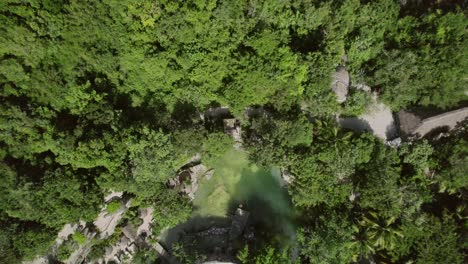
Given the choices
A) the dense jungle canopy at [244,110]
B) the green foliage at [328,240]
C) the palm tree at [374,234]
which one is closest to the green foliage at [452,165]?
the dense jungle canopy at [244,110]

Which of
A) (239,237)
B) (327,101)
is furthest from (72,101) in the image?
(327,101)

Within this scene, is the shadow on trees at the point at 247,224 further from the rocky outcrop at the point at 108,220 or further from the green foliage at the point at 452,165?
the green foliage at the point at 452,165

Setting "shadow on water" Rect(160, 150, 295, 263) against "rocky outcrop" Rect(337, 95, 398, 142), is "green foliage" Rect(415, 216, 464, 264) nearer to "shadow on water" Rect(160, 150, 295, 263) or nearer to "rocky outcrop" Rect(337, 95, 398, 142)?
"rocky outcrop" Rect(337, 95, 398, 142)

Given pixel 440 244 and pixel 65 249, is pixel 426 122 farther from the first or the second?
pixel 65 249

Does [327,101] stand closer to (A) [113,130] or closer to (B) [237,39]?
(B) [237,39]

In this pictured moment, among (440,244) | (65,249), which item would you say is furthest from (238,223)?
(440,244)

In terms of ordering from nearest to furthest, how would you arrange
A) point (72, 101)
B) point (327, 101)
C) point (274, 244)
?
point (72, 101)
point (327, 101)
point (274, 244)

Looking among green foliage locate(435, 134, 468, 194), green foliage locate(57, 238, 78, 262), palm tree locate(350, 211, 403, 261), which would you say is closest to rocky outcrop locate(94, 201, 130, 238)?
green foliage locate(57, 238, 78, 262)
